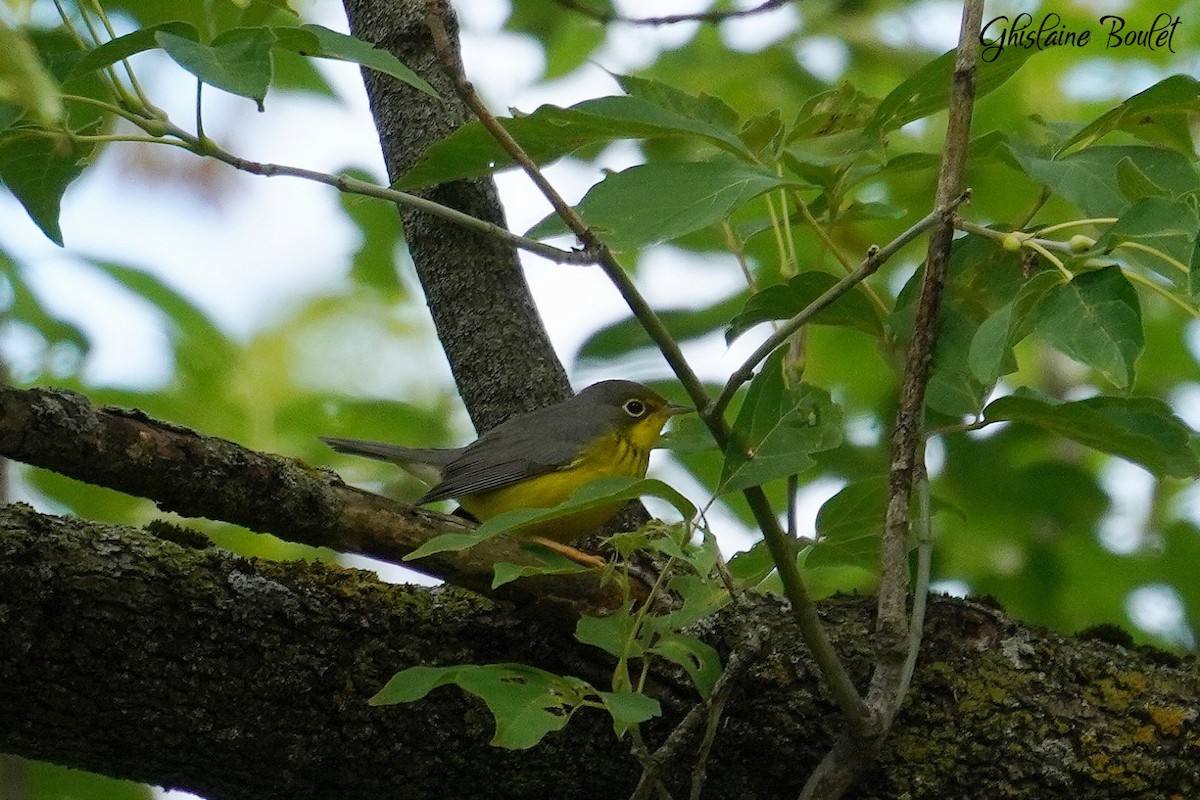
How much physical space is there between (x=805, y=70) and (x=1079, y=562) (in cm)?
227

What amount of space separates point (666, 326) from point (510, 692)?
1.52 m

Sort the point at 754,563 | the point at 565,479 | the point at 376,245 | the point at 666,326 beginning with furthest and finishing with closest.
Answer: the point at 376,245
the point at 565,479
the point at 666,326
the point at 754,563

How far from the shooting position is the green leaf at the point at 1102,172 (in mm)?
2238

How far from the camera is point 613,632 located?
2090 millimetres

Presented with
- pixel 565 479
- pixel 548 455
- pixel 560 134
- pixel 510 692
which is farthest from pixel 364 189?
pixel 565 479

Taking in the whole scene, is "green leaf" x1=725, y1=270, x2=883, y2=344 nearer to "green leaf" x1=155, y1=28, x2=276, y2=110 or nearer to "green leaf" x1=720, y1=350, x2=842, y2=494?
"green leaf" x1=720, y1=350, x2=842, y2=494

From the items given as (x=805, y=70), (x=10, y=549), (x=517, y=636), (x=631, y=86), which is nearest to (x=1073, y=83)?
(x=805, y=70)

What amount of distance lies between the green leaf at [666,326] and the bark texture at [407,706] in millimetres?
806

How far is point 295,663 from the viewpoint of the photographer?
8.32ft

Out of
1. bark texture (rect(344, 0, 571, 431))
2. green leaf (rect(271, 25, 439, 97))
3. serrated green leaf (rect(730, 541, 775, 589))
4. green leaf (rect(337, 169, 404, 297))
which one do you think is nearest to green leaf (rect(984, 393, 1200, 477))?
serrated green leaf (rect(730, 541, 775, 589))

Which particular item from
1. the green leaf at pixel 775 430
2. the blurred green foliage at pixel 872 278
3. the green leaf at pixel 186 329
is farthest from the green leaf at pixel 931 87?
the green leaf at pixel 186 329

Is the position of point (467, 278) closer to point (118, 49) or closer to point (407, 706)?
point (407, 706)

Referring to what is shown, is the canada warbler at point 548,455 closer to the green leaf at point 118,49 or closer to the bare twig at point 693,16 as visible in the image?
the bare twig at point 693,16

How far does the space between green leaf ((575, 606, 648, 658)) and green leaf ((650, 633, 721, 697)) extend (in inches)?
2.3
